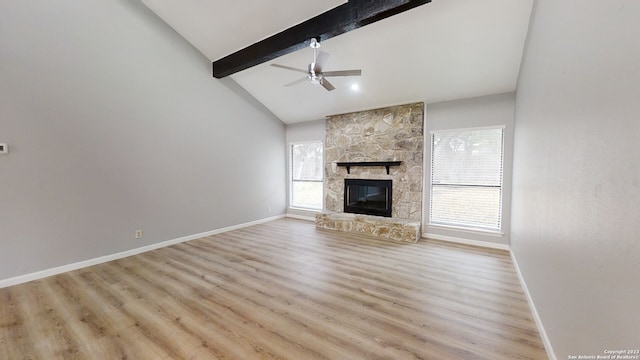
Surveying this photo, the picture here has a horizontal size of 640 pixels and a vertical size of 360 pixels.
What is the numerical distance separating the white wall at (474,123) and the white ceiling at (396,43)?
0.56 ft

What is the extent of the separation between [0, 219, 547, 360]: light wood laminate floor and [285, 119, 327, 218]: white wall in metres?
2.76

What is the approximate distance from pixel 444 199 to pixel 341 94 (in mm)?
2854

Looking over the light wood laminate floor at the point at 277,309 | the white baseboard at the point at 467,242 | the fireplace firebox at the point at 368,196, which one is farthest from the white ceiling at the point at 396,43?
→ the light wood laminate floor at the point at 277,309

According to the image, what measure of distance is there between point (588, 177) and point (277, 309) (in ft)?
8.06

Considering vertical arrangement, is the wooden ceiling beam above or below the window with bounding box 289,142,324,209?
above

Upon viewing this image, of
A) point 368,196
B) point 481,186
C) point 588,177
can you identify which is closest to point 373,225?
point 368,196

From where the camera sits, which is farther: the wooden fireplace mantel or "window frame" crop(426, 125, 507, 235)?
the wooden fireplace mantel

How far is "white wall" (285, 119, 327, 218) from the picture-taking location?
612cm

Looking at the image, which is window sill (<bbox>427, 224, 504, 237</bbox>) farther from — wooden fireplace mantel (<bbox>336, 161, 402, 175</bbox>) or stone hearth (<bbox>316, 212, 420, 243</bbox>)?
wooden fireplace mantel (<bbox>336, 161, 402, 175</bbox>)

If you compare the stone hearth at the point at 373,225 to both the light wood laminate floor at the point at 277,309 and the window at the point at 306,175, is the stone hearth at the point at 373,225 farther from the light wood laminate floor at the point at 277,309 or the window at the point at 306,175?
the window at the point at 306,175

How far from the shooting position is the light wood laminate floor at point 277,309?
6.10ft

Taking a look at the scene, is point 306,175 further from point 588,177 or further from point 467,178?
point 588,177

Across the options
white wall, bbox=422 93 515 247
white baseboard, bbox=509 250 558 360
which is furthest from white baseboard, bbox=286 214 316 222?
white baseboard, bbox=509 250 558 360

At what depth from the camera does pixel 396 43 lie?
11.4ft
